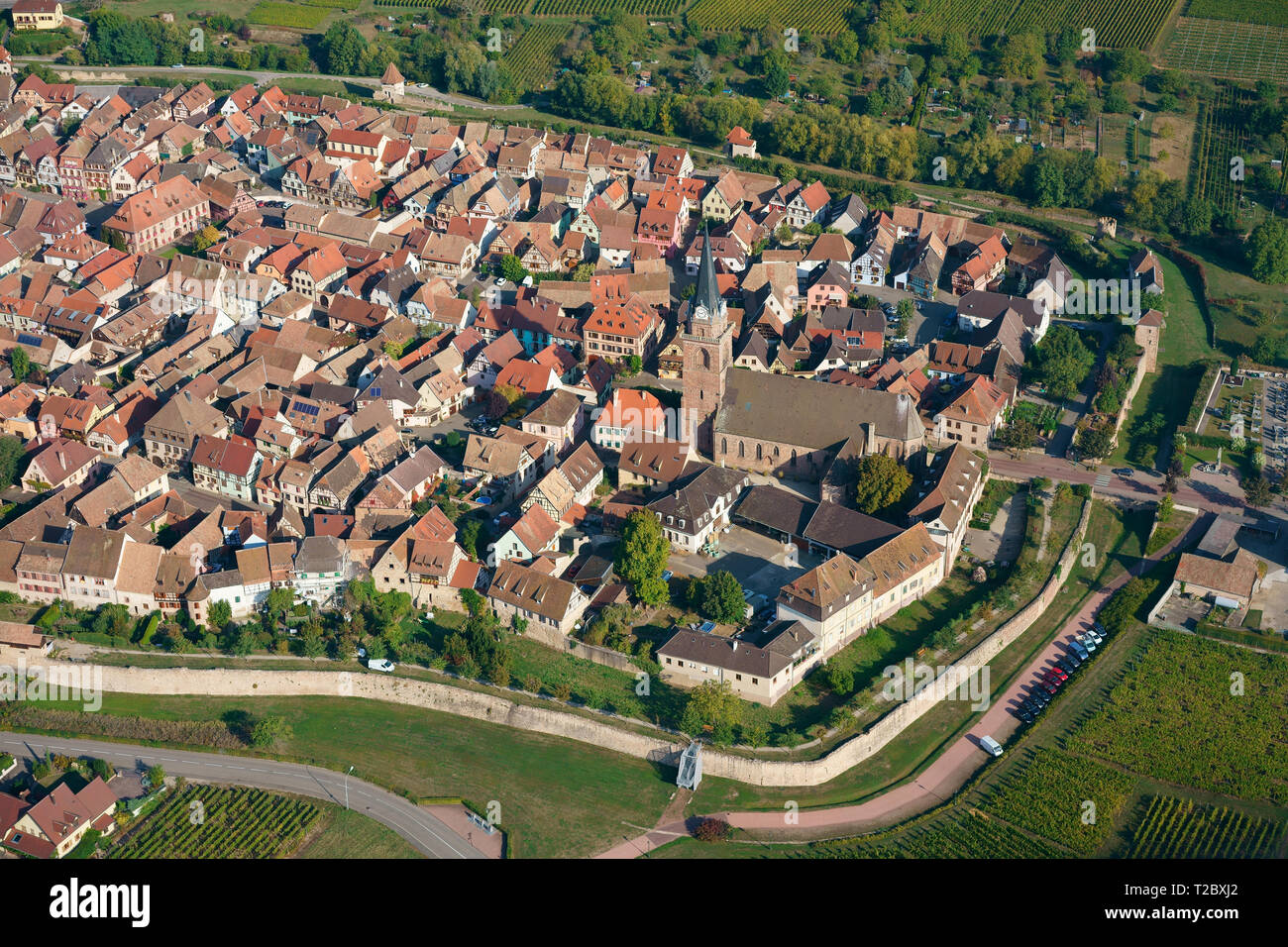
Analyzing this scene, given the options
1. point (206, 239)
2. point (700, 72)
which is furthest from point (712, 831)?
point (700, 72)

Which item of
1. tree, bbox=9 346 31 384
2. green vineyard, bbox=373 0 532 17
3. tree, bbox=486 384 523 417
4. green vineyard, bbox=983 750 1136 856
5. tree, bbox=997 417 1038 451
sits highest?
green vineyard, bbox=373 0 532 17

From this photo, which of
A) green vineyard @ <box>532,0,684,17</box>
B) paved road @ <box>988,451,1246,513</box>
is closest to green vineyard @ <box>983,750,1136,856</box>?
paved road @ <box>988,451,1246,513</box>

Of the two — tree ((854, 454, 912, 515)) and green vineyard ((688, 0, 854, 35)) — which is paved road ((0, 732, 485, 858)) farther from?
green vineyard ((688, 0, 854, 35))

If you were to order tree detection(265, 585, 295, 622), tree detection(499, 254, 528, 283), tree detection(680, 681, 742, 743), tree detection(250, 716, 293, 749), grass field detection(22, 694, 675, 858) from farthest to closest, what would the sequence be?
1. tree detection(499, 254, 528, 283)
2. tree detection(265, 585, 295, 622)
3. tree detection(250, 716, 293, 749)
4. tree detection(680, 681, 742, 743)
5. grass field detection(22, 694, 675, 858)

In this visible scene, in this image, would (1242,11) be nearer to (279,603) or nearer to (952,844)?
(952,844)

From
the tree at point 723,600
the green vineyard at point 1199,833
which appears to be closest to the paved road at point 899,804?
the green vineyard at point 1199,833

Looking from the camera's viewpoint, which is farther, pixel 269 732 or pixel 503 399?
pixel 503 399
